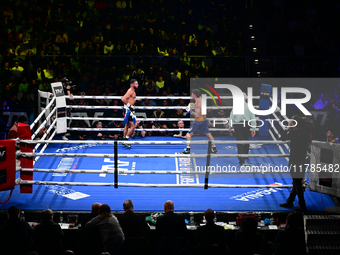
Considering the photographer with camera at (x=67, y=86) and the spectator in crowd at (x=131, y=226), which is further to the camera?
the photographer with camera at (x=67, y=86)

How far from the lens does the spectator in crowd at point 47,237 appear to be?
15.4 feet

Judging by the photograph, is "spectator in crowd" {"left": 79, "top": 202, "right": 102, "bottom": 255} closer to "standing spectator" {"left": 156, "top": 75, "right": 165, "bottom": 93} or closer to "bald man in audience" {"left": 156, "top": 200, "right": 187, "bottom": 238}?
"bald man in audience" {"left": 156, "top": 200, "right": 187, "bottom": 238}

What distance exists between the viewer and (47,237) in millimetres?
4699

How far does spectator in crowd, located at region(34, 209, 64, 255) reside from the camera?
4.69 m

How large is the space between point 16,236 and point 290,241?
3326 mm

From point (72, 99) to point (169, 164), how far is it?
3.53m

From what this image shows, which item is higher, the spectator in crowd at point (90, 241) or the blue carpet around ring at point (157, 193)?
the blue carpet around ring at point (157, 193)

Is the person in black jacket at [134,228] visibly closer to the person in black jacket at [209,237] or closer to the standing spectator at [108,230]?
the standing spectator at [108,230]

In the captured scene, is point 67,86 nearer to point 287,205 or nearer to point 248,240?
point 287,205

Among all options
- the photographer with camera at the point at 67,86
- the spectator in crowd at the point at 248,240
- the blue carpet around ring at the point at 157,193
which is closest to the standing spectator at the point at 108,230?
the blue carpet around ring at the point at 157,193

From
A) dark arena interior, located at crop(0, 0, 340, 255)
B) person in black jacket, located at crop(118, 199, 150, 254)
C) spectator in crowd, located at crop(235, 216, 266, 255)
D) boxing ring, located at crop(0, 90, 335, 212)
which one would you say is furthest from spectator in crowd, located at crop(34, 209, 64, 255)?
spectator in crowd, located at crop(235, 216, 266, 255)

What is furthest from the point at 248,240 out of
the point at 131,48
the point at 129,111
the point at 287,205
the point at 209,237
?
the point at 131,48

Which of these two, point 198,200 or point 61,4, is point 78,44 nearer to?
point 61,4

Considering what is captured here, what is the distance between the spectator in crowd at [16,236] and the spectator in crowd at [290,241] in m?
3.03
